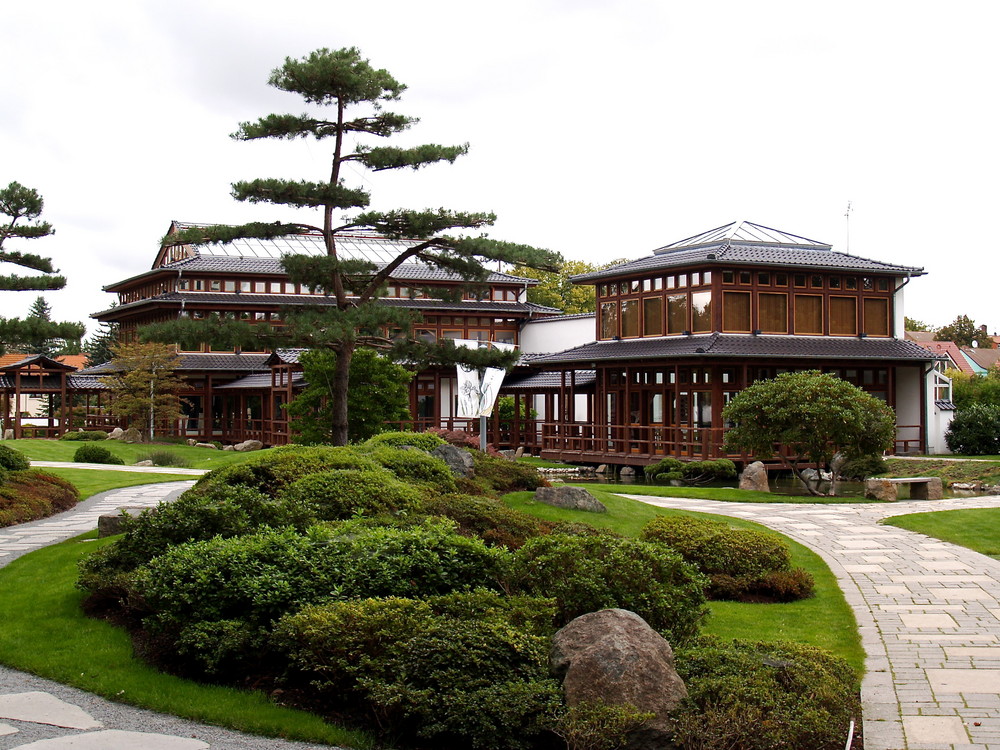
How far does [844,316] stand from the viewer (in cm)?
3256

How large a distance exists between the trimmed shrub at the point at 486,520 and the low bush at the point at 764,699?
422 cm

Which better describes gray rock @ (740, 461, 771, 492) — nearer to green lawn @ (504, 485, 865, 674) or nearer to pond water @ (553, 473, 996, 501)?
pond water @ (553, 473, 996, 501)

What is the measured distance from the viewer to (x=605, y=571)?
25.8 ft

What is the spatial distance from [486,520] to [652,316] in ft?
74.0

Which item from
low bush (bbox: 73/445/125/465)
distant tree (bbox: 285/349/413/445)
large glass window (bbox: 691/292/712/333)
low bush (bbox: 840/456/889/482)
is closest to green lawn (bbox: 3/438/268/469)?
low bush (bbox: 73/445/125/465)

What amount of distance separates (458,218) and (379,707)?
1311 centimetres

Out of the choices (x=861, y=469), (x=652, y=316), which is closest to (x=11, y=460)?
(x=861, y=469)

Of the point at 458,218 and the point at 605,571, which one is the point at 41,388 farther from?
the point at 605,571

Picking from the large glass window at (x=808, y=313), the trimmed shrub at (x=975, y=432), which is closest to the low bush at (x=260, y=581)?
the large glass window at (x=808, y=313)

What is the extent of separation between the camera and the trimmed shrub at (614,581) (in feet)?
25.0

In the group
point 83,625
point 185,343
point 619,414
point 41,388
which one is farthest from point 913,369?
point 41,388

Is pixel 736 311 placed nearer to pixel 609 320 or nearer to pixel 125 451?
pixel 609 320

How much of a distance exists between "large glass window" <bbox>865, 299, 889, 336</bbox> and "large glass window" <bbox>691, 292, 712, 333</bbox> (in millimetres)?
5815

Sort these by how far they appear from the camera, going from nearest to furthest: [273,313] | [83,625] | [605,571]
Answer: [605,571] < [83,625] < [273,313]
